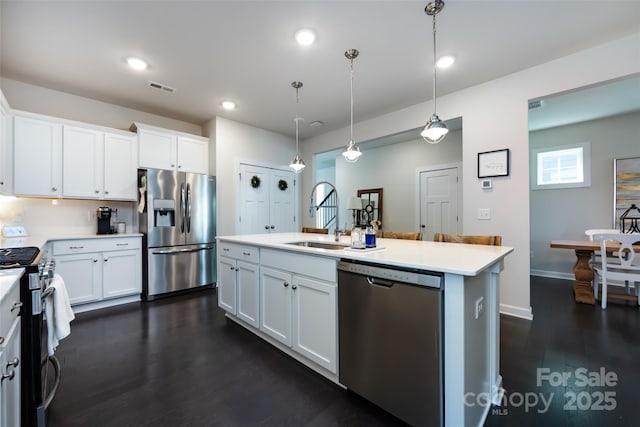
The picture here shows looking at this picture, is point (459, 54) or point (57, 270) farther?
point (57, 270)

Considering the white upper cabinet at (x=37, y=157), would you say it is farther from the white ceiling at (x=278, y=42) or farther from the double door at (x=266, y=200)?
the double door at (x=266, y=200)

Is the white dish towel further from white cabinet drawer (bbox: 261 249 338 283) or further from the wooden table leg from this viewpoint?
the wooden table leg

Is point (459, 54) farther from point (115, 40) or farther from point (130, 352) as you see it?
point (130, 352)

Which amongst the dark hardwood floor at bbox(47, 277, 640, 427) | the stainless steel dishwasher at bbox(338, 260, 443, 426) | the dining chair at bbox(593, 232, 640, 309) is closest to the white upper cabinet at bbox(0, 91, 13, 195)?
the dark hardwood floor at bbox(47, 277, 640, 427)

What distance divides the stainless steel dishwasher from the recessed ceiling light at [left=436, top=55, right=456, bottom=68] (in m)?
2.39

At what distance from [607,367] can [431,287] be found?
1.89 m

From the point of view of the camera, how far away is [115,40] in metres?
2.37

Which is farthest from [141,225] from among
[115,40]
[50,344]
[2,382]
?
[2,382]

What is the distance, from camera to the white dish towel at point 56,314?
4.65 feet

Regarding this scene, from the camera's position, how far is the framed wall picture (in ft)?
9.89

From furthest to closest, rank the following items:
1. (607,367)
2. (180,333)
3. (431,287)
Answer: (180,333) < (607,367) < (431,287)

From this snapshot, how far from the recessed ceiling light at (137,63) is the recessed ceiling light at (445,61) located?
3024 millimetres

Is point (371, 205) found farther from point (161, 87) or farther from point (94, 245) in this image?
point (94, 245)

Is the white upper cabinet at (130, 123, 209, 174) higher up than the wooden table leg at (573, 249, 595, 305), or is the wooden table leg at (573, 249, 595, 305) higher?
the white upper cabinet at (130, 123, 209, 174)
